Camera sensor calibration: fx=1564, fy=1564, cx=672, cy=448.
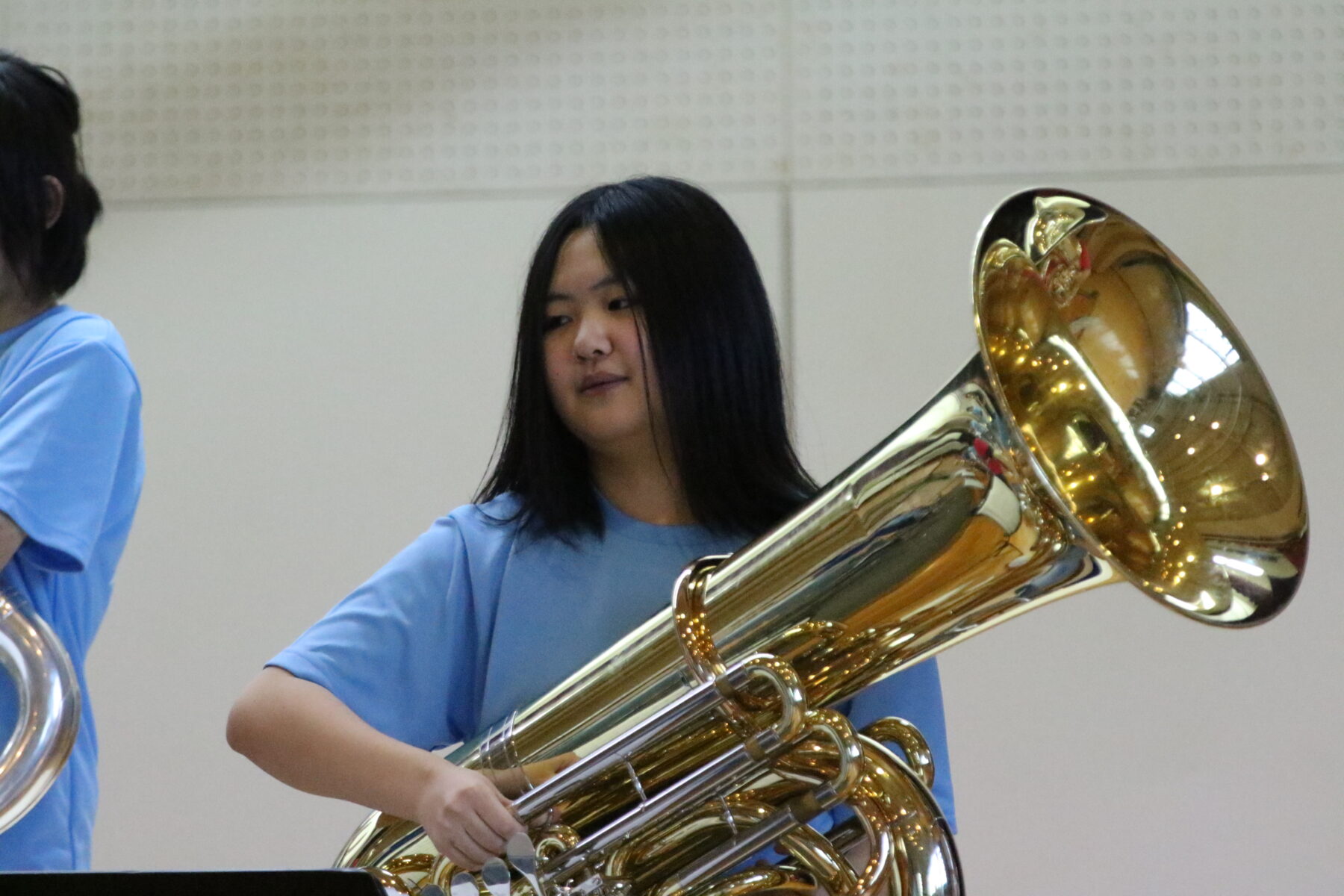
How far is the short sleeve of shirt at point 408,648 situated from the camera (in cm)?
111

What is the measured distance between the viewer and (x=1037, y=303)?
3.31 ft

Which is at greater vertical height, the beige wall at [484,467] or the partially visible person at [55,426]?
the partially visible person at [55,426]

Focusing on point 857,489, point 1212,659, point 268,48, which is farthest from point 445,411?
point 857,489

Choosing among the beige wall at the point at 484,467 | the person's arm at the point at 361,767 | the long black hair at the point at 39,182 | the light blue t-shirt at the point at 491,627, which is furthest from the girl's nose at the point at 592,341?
the beige wall at the point at 484,467

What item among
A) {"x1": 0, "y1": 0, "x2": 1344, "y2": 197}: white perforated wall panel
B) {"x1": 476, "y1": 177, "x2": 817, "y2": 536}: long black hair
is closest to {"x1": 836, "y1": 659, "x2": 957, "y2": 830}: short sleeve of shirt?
{"x1": 476, "y1": 177, "x2": 817, "y2": 536}: long black hair

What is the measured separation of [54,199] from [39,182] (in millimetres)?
21

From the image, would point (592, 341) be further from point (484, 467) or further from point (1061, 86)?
point (1061, 86)

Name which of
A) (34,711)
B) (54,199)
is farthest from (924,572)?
(54,199)

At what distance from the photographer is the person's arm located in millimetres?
956

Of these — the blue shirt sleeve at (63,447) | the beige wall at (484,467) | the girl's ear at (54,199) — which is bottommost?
the beige wall at (484,467)

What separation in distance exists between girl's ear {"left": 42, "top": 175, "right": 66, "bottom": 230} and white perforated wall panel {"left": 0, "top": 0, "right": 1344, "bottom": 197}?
944 millimetres

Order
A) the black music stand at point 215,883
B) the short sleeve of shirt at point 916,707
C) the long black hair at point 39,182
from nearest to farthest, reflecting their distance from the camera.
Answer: the black music stand at point 215,883
the short sleeve of shirt at point 916,707
the long black hair at point 39,182

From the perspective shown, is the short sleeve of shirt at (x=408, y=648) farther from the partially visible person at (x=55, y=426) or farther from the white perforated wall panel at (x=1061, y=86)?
the white perforated wall panel at (x=1061, y=86)

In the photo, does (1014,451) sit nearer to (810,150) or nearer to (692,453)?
(692,453)
